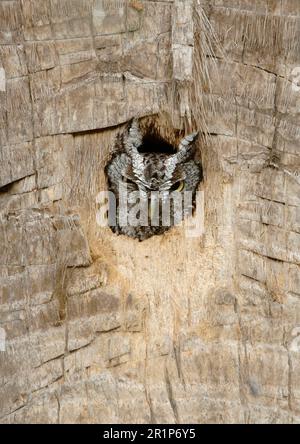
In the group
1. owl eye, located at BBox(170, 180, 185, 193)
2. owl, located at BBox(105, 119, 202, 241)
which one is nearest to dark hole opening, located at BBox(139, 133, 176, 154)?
A: owl, located at BBox(105, 119, 202, 241)

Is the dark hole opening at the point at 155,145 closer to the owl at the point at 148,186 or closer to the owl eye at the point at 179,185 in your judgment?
the owl at the point at 148,186

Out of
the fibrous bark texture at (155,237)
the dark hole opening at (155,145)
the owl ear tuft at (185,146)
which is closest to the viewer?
the fibrous bark texture at (155,237)

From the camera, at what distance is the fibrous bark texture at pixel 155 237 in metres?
3.22

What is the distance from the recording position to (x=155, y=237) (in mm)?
3545

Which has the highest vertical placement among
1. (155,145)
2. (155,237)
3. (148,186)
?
(155,145)

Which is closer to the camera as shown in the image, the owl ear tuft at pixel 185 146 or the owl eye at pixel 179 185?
the owl ear tuft at pixel 185 146

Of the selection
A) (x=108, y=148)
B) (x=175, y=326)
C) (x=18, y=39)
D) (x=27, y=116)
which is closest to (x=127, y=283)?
(x=175, y=326)

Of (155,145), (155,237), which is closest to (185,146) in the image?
(155,145)

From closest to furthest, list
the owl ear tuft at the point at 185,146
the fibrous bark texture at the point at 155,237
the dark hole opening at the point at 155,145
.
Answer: the fibrous bark texture at the point at 155,237
the owl ear tuft at the point at 185,146
the dark hole opening at the point at 155,145

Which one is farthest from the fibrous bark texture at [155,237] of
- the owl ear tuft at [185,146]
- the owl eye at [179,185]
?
the owl eye at [179,185]

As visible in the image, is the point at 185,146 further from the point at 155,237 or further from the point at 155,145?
the point at 155,237

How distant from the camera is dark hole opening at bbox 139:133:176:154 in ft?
11.6

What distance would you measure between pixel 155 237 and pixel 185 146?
1.11 feet

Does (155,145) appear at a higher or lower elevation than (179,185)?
higher
